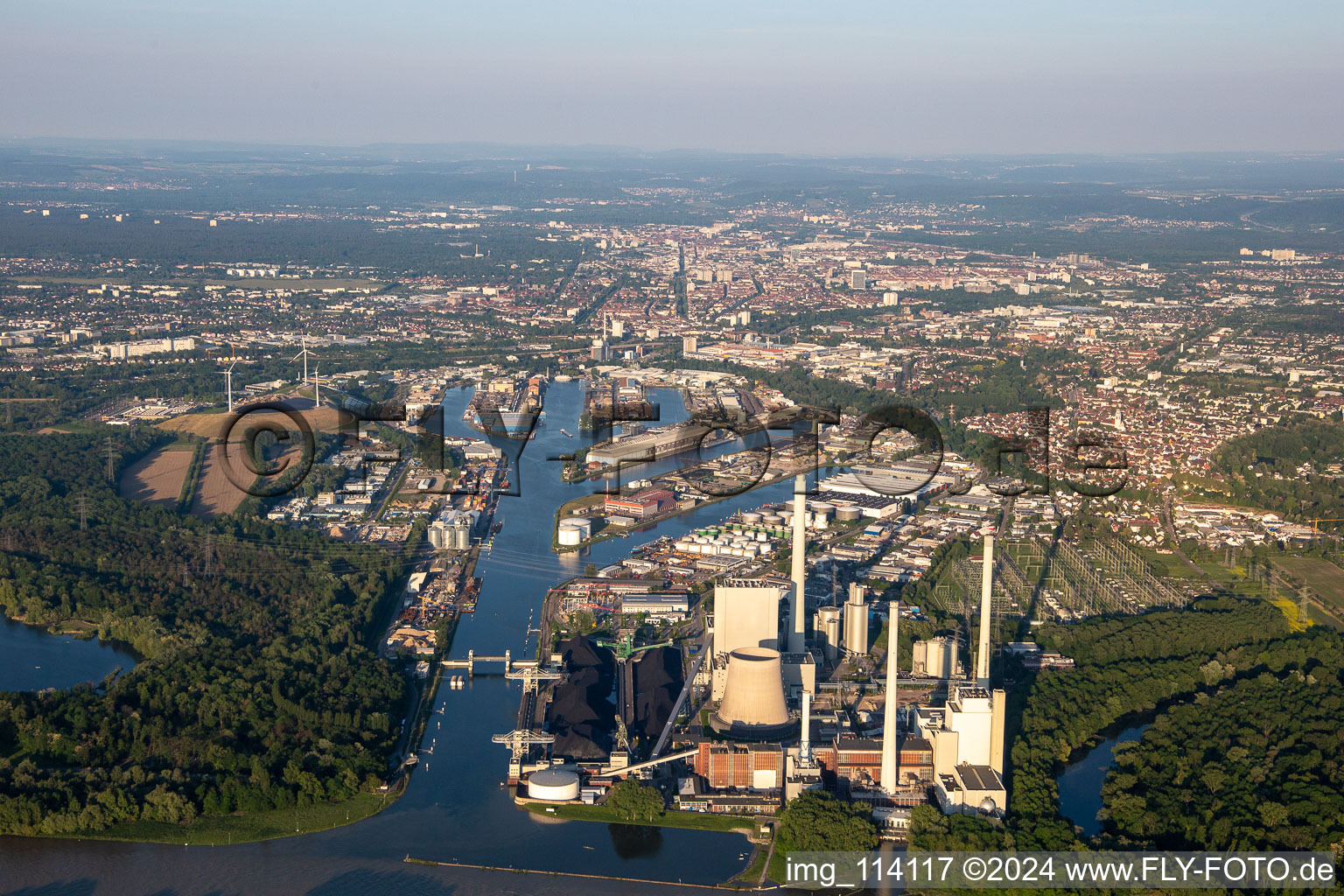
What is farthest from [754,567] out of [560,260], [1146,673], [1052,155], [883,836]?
[1052,155]

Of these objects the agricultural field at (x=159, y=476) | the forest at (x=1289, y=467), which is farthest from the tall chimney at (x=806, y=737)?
the forest at (x=1289, y=467)

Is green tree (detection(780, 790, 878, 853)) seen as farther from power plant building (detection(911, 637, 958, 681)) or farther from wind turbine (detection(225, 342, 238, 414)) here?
wind turbine (detection(225, 342, 238, 414))

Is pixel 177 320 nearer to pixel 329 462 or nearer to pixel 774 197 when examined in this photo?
pixel 329 462

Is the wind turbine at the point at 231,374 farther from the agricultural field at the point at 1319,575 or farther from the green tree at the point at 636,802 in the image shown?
the agricultural field at the point at 1319,575

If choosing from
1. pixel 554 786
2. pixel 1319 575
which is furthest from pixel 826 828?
pixel 1319 575

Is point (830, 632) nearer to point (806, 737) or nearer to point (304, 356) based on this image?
point (806, 737)

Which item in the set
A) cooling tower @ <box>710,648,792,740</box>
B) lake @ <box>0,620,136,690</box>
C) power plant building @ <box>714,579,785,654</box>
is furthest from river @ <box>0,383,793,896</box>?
lake @ <box>0,620,136,690</box>
